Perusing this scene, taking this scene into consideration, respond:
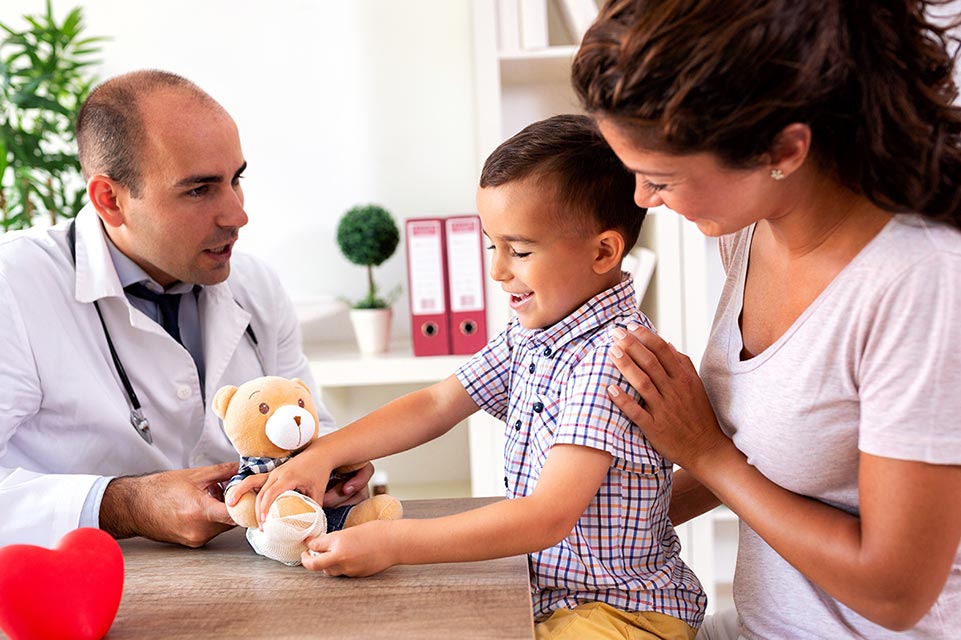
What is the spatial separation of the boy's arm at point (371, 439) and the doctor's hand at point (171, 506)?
4.3 inches

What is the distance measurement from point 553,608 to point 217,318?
2.93ft

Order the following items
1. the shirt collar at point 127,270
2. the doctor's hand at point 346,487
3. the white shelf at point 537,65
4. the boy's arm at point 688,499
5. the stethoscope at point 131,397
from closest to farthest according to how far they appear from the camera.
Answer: the doctor's hand at point 346,487 < the boy's arm at point 688,499 < the stethoscope at point 131,397 < the shirt collar at point 127,270 < the white shelf at point 537,65

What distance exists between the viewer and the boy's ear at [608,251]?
120cm

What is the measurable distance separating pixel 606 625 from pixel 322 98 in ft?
6.93

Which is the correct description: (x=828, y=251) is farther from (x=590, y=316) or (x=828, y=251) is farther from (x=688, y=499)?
(x=688, y=499)

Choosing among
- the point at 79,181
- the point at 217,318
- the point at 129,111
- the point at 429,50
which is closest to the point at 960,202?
the point at 217,318

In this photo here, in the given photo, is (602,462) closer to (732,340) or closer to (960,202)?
(732,340)

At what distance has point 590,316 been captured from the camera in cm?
119

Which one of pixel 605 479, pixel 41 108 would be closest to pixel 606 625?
pixel 605 479

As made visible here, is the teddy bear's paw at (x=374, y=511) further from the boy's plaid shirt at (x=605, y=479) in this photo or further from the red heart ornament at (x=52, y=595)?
the red heart ornament at (x=52, y=595)

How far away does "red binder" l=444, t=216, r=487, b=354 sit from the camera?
245 centimetres

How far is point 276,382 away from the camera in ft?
3.79

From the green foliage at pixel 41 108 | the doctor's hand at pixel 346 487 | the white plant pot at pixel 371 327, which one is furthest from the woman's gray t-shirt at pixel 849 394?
the green foliage at pixel 41 108

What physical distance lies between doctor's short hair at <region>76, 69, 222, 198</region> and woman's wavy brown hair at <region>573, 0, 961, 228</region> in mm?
1031
